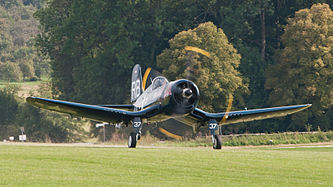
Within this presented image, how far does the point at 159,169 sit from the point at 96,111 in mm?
9168

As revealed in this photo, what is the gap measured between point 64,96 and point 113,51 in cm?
1049

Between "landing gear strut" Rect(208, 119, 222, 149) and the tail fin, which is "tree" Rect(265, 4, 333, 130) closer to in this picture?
the tail fin

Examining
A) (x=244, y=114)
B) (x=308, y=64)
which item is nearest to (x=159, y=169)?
(x=244, y=114)

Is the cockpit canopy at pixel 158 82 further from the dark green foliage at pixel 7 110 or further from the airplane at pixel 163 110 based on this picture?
the dark green foliage at pixel 7 110

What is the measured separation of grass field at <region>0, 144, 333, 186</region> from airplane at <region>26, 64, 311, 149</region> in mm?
3101

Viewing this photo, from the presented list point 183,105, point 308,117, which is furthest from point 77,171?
point 308,117

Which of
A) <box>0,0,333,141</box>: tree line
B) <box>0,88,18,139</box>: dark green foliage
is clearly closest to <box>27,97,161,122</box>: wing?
<box>0,0,333,141</box>: tree line

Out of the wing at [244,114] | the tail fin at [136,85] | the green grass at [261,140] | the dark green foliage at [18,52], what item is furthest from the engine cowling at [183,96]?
the dark green foliage at [18,52]

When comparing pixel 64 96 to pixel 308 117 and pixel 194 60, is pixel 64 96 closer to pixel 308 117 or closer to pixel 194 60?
pixel 194 60

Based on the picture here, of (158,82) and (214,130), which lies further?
(214,130)

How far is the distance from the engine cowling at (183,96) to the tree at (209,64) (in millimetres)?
24482

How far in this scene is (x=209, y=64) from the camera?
5222 centimetres

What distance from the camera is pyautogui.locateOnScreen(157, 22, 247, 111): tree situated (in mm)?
50656

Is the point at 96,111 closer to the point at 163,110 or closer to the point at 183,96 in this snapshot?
the point at 163,110
